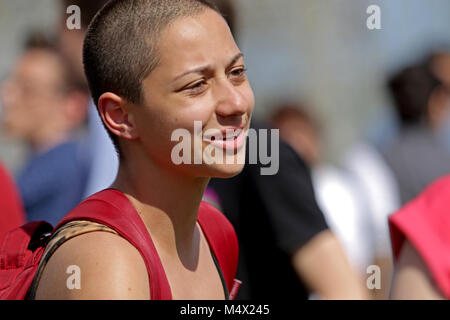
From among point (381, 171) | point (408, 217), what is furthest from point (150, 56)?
point (381, 171)

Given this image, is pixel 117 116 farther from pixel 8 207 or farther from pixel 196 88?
pixel 8 207

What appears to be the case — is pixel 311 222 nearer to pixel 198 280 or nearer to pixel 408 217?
pixel 408 217

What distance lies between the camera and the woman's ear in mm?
2365

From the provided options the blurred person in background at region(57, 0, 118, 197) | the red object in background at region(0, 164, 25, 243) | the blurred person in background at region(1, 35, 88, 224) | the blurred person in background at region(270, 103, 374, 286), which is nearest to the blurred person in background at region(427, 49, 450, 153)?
the blurred person in background at region(270, 103, 374, 286)

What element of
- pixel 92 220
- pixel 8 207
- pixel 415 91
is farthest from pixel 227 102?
pixel 415 91

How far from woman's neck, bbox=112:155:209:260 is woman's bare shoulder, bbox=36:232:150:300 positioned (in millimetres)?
287

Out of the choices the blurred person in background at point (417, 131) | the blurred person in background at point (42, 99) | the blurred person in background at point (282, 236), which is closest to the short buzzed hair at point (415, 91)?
the blurred person in background at point (417, 131)

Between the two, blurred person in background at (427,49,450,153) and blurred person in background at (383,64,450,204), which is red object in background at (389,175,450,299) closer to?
blurred person in background at (383,64,450,204)

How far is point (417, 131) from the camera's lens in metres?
6.30

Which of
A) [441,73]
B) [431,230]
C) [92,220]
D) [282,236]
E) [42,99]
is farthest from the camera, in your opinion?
[441,73]

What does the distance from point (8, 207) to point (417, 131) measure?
12.6 feet

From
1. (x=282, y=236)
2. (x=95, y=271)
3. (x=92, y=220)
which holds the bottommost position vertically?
(x=282, y=236)

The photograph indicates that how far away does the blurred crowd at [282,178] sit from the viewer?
346 cm

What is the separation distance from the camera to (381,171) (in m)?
7.16
